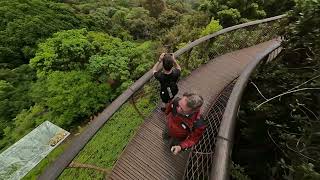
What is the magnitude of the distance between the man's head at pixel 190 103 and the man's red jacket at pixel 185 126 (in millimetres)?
141

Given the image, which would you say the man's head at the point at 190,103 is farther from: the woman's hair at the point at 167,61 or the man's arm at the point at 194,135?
the woman's hair at the point at 167,61

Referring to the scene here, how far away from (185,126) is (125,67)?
31.8 feet

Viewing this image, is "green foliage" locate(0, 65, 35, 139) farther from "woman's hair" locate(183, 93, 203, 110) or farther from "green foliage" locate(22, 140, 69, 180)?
"woman's hair" locate(183, 93, 203, 110)

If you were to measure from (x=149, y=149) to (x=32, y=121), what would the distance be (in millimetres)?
11124

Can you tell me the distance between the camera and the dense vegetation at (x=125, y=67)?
12.3ft

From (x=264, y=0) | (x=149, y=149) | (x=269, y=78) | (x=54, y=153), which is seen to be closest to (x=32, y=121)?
(x=54, y=153)

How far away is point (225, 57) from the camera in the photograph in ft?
28.0

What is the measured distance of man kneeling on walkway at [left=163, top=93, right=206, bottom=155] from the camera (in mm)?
3121

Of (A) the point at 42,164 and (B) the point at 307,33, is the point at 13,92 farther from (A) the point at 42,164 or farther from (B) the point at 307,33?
(B) the point at 307,33

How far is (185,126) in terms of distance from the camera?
354cm

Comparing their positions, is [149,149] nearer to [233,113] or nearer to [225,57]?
[233,113]

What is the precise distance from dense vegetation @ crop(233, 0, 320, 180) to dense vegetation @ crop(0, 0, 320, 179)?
0.05 feet

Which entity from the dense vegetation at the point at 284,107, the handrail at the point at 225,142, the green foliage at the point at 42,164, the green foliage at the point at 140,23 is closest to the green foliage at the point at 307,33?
the dense vegetation at the point at 284,107

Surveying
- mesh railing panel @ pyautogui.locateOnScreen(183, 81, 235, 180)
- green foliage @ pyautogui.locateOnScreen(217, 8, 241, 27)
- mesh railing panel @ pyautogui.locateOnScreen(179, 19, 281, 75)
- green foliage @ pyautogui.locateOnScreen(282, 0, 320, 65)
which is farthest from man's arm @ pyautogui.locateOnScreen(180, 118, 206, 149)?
green foliage @ pyautogui.locateOnScreen(217, 8, 241, 27)
